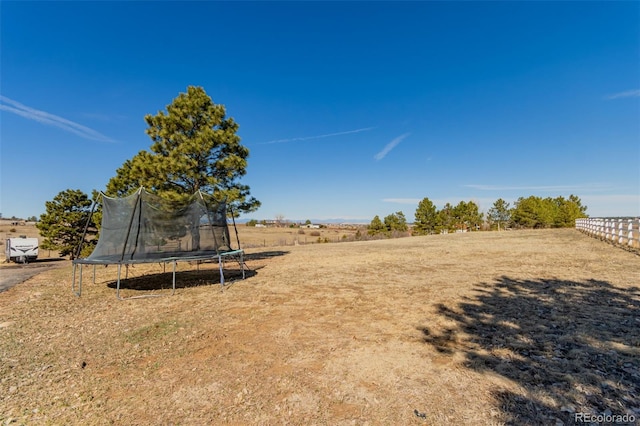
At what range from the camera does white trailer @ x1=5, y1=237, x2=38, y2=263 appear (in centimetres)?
1595

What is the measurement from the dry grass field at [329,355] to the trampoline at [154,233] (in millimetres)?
912

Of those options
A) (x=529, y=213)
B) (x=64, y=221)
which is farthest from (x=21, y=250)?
(x=529, y=213)

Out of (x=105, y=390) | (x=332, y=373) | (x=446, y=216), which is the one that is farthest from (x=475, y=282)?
(x=446, y=216)

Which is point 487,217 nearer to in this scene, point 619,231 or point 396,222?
point 396,222

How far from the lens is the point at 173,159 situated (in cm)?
1027

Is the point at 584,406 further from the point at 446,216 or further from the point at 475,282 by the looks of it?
the point at 446,216

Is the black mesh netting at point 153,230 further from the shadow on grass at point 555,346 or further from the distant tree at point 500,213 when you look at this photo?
the distant tree at point 500,213

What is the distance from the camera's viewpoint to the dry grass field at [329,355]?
2590mm

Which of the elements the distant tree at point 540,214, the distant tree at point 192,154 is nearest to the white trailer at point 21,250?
the distant tree at point 192,154

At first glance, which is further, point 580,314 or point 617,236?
point 617,236

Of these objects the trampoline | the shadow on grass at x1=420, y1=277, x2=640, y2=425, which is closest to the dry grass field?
the shadow on grass at x1=420, y1=277, x2=640, y2=425

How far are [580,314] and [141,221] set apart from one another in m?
8.81

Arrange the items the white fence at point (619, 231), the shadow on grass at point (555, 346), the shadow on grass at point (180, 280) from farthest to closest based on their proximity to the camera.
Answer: the white fence at point (619, 231) → the shadow on grass at point (180, 280) → the shadow on grass at point (555, 346)

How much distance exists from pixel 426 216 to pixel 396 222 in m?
4.99
